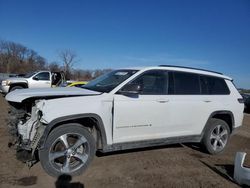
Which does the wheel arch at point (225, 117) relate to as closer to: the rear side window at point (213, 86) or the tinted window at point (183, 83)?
the rear side window at point (213, 86)

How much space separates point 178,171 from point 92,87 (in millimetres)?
2279

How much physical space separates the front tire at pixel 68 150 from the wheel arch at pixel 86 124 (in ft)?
0.26

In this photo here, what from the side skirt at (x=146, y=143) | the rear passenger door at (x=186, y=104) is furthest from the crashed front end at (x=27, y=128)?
the rear passenger door at (x=186, y=104)

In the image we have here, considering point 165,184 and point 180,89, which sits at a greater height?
point 180,89

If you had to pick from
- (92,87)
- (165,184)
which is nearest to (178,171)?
(165,184)

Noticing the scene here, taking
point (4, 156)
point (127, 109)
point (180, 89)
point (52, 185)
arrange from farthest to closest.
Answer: point (180, 89) → point (4, 156) → point (127, 109) → point (52, 185)

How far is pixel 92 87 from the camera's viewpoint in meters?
5.62

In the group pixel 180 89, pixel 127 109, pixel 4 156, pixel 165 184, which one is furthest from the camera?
pixel 180 89

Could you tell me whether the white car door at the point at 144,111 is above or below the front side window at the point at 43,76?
below

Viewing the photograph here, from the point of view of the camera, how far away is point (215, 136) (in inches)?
260

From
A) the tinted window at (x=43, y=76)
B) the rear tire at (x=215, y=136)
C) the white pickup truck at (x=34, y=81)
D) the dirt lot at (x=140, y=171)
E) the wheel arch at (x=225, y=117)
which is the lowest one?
the dirt lot at (x=140, y=171)

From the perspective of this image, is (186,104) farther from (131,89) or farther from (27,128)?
(27,128)

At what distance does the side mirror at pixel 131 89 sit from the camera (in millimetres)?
5008

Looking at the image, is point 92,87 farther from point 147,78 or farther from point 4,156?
point 4,156
